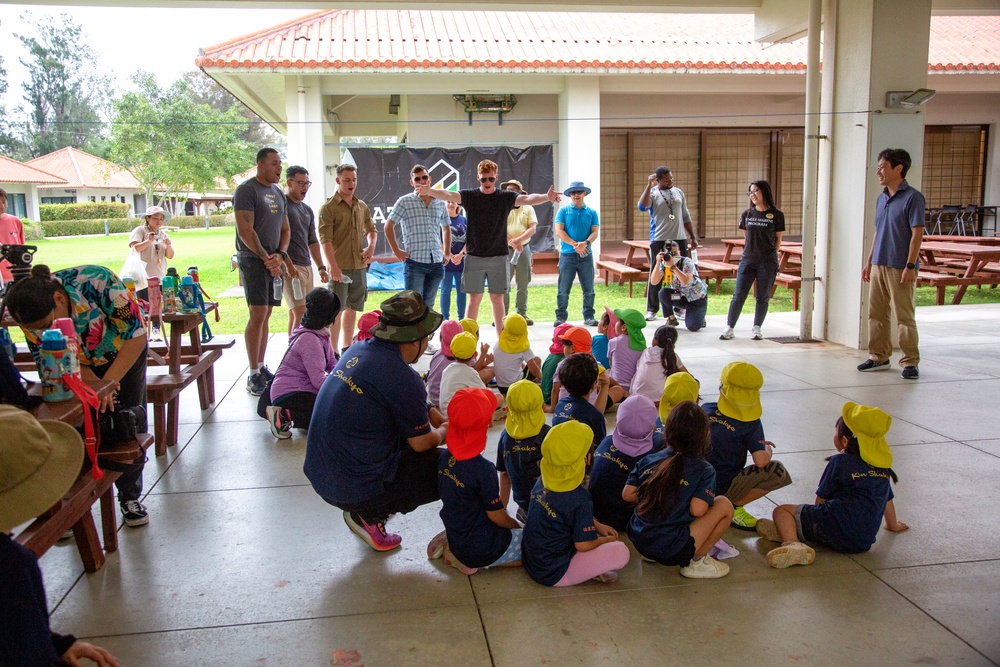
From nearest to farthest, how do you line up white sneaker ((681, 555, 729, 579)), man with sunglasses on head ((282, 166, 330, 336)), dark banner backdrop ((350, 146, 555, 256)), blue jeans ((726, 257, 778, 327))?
white sneaker ((681, 555, 729, 579)) → man with sunglasses on head ((282, 166, 330, 336)) → blue jeans ((726, 257, 778, 327)) → dark banner backdrop ((350, 146, 555, 256))

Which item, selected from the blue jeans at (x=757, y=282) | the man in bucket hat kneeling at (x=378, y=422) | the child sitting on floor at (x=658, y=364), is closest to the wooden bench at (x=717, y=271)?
the blue jeans at (x=757, y=282)

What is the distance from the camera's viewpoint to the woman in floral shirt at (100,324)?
3303mm

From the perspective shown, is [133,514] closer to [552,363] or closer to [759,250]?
[552,363]

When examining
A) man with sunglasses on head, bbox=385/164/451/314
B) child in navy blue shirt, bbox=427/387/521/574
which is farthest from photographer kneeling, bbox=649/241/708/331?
child in navy blue shirt, bbox=427/387/521/574

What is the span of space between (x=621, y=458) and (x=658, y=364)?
163 cm

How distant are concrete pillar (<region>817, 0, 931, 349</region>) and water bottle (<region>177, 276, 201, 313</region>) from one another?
6012 millimetres

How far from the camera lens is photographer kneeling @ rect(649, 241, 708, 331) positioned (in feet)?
29.7

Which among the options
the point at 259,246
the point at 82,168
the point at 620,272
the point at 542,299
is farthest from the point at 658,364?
the point at 82,168

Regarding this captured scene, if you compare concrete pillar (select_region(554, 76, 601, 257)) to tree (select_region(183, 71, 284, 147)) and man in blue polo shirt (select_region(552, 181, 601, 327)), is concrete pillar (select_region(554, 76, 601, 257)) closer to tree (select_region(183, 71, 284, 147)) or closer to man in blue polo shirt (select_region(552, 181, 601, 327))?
man in blue polo shirt (select_region(552, 181, 601, 327))

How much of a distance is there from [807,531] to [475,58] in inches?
427

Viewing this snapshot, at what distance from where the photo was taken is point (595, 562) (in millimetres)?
3150

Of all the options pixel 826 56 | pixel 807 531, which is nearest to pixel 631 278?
pixel 826 56

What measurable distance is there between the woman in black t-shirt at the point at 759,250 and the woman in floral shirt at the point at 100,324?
21.0 ft

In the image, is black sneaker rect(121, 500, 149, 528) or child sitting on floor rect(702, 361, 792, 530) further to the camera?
black sneaker rect(121, 500, 149, 528)
